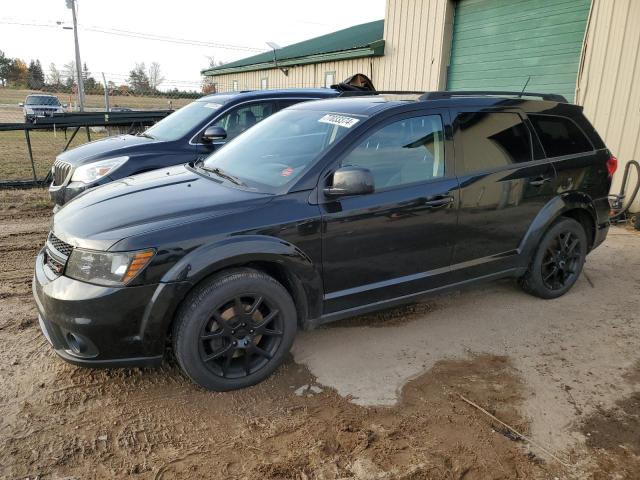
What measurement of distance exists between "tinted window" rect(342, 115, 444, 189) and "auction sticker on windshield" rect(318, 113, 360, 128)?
0.16 meters

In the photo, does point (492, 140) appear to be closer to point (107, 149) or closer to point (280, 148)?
point (280, 148)

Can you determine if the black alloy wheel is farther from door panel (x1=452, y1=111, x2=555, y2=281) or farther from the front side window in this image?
the front side window

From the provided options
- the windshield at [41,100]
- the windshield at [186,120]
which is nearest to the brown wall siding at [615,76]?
the windshield at [186,120]

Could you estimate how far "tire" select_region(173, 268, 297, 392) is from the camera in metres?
2.86

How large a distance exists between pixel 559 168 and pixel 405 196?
5.64 ft

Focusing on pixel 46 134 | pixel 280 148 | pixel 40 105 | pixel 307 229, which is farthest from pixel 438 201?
pixel 40 105

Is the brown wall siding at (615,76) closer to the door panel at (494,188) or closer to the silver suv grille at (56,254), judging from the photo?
the door panel at (494,188)

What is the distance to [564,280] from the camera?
4.66 meters

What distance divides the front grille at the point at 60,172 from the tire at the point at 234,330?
4.10m

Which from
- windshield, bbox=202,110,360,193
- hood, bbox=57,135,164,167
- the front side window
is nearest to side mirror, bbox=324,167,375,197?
windshield, bbox=202,110,360,193

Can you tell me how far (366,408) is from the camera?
2980 mm

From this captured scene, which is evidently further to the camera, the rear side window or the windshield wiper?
the rear side window

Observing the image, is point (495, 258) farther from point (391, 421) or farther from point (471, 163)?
point (391, 421)

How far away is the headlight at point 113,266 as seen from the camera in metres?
2.69
